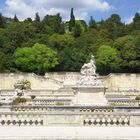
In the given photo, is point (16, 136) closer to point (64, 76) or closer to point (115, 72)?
point (64, 76)

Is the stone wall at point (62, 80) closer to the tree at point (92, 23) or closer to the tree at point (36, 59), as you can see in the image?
the tree at point (36, 59)

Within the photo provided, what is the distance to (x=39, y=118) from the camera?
1356 cm

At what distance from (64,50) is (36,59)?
387cm

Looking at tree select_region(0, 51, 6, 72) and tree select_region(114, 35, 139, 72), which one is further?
tree select_region(114, 35, 139, 72)

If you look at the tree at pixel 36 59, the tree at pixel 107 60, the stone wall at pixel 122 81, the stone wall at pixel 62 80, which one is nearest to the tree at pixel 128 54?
the tree at pixel 107 60

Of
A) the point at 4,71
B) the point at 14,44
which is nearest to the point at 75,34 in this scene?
the point at 14,44

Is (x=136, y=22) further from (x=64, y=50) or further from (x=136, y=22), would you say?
(x=64, y=50)

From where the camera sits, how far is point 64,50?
2338 inches

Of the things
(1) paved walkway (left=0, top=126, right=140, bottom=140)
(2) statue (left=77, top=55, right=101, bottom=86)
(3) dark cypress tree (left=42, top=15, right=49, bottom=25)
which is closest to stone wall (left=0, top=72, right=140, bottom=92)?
(3) dark cypress tree (left=42, top=15, right=49, bottom=25)

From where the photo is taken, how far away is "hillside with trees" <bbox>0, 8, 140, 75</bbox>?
57.0 meters

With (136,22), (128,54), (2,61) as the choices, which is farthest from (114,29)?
(2,61)

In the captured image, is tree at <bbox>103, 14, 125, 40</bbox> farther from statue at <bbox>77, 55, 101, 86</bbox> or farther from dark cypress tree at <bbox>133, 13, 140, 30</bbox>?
statue at <bbox>77, 55, 101, 86</bbox>

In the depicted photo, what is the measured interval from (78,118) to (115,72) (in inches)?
1752

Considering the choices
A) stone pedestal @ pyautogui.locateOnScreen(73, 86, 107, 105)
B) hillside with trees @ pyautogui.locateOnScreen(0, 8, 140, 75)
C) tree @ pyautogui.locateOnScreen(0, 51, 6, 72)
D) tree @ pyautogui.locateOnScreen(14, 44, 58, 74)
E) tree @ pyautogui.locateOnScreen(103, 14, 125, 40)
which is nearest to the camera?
stone pedestal @ pyautogui.locateOnScreen(73, 86, 107, 105)
